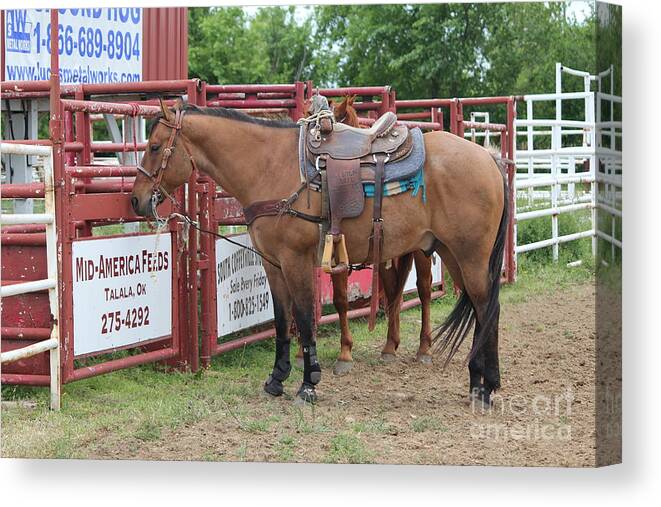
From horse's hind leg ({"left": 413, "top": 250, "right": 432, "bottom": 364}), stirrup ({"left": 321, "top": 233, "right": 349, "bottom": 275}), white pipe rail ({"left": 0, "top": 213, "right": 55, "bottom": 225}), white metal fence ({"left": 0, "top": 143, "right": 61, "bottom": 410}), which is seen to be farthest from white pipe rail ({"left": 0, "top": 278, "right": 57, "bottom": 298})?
horse's hind leg ({"left": 413, "top": 250, "right": 432, "bottom": 364})

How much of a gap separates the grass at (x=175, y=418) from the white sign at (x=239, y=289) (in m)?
0.34

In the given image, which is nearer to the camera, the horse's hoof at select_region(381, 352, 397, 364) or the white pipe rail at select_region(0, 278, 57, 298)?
the white pipe rail at select_region(0, 278, 57, 298)

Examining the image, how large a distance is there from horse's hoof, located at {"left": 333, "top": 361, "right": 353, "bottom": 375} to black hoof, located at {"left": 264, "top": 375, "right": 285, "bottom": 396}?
31.2 inches

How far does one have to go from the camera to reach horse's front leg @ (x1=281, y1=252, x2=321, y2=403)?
18.1 feet

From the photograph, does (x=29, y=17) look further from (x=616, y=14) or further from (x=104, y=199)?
(x=616, y=14)

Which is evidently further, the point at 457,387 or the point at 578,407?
the point at 457,387

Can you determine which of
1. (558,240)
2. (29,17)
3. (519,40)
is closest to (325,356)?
(519,40)

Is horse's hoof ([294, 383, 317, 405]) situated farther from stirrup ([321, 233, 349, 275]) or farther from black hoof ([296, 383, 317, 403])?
stirrup ([321, 233, 349, 275])

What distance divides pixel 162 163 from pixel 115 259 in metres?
0.67

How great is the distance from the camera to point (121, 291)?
5.80 meters

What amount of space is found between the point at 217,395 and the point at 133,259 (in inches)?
39.4

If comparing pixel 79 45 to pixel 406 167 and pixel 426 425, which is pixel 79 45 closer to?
pixel 406 167

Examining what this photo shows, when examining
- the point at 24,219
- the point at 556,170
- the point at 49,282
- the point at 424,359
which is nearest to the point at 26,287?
the point at 49,282

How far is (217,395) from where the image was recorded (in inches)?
226
